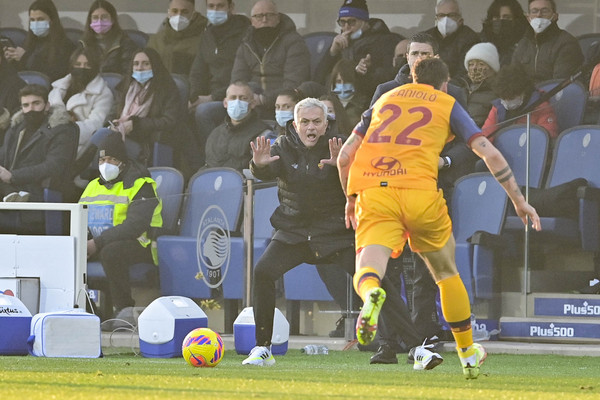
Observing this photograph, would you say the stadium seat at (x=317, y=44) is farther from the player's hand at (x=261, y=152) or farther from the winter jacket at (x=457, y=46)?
the player's hand at (x=261, y=152)

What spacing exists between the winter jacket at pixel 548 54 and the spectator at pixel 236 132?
8.68 ft

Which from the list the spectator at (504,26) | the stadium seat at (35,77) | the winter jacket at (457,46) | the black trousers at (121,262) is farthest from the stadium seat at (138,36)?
the black trousers at (121,262)

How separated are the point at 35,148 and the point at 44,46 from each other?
6.00ft

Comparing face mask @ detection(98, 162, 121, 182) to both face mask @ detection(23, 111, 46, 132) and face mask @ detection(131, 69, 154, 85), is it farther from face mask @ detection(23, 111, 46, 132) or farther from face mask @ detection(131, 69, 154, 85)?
face mask @ detection(23, 111, 46, 132)

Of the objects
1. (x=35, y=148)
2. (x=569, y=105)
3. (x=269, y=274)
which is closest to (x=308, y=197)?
(x=269, y=274)

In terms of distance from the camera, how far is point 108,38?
52.7 feet

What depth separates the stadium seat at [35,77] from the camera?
16.4 m

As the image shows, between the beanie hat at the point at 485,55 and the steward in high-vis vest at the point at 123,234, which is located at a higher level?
the beanie hat at the point at 485,55

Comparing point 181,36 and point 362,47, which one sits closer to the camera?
point 362,47

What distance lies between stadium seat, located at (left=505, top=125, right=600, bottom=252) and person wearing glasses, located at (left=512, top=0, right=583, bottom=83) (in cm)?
129

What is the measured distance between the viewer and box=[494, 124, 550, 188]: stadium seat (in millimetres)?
11086

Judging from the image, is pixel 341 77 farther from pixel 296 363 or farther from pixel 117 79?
pixel 296 363

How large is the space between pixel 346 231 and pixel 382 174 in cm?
197

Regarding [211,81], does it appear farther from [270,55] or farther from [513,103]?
[513,103]
